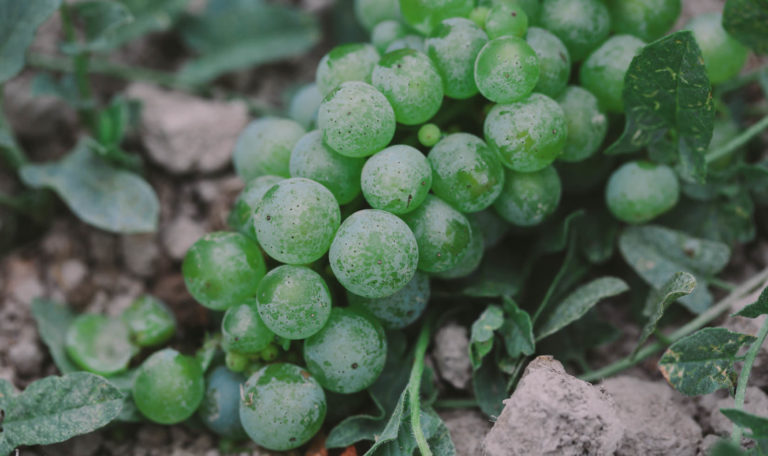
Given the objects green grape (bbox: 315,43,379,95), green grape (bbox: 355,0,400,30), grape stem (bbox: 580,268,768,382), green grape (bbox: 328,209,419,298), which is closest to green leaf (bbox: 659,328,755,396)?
grape stem (bbox: 580,268,768,382)

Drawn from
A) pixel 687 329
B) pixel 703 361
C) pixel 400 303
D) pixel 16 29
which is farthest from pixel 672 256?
pixel 16 29

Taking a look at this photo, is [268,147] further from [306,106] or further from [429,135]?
[429,135]

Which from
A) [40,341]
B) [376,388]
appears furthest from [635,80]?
[40,341]

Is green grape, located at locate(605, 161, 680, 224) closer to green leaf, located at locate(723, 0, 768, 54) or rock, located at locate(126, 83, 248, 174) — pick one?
green leaf, located at locate(723, 0, 768, 54)

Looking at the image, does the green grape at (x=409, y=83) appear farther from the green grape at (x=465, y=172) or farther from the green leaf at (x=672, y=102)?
the green leaf at (x=672, y=102)

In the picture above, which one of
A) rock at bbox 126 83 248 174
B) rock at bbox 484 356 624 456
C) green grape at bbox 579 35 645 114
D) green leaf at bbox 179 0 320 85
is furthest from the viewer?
green leaf at bbox 179 0 320 85

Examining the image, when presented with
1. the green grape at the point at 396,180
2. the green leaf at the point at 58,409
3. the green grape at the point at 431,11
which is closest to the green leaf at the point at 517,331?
the green grape at the point at 396,180

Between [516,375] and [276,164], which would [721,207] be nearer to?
[516,375]
